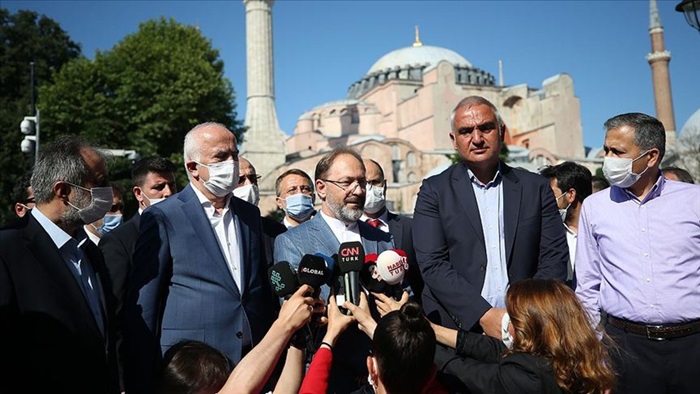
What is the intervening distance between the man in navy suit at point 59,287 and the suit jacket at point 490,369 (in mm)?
1741

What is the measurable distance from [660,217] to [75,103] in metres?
27.8

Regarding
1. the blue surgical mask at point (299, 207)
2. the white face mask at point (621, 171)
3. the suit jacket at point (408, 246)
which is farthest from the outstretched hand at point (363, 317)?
the blue surgical mask at point (299, 207)

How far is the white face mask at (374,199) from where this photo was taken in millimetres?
5895

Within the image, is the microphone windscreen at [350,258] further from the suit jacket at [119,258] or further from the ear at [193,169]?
the suit jacket at [119,258]

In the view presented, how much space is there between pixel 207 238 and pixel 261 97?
44123 mm

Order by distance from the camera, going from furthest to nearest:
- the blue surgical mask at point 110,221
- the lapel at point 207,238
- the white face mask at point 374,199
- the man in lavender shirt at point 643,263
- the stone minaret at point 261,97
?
the stone minaret at point 261,97 < the blue surgical mask at point 110,221 < the white face mask at point 374,199 < the man in lavender shirt at point 643,263 < the lapel at point 207,238

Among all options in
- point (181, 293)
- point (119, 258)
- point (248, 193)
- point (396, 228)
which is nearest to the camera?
point (181, 293)

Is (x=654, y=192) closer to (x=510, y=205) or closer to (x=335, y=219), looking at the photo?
(x=510, y=205)

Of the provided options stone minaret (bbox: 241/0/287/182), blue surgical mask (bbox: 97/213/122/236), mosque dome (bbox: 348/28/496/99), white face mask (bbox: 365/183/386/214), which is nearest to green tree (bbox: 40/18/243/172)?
stone minaret (bbox: 241/0/287/182)

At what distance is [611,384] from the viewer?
9.69 ft

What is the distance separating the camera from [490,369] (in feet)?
9.71

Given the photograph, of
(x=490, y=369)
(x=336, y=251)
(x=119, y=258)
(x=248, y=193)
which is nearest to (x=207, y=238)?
(x=336, y=251)

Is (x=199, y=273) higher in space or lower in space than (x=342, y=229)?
lower

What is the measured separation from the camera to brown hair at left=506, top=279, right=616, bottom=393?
287 centimetres
